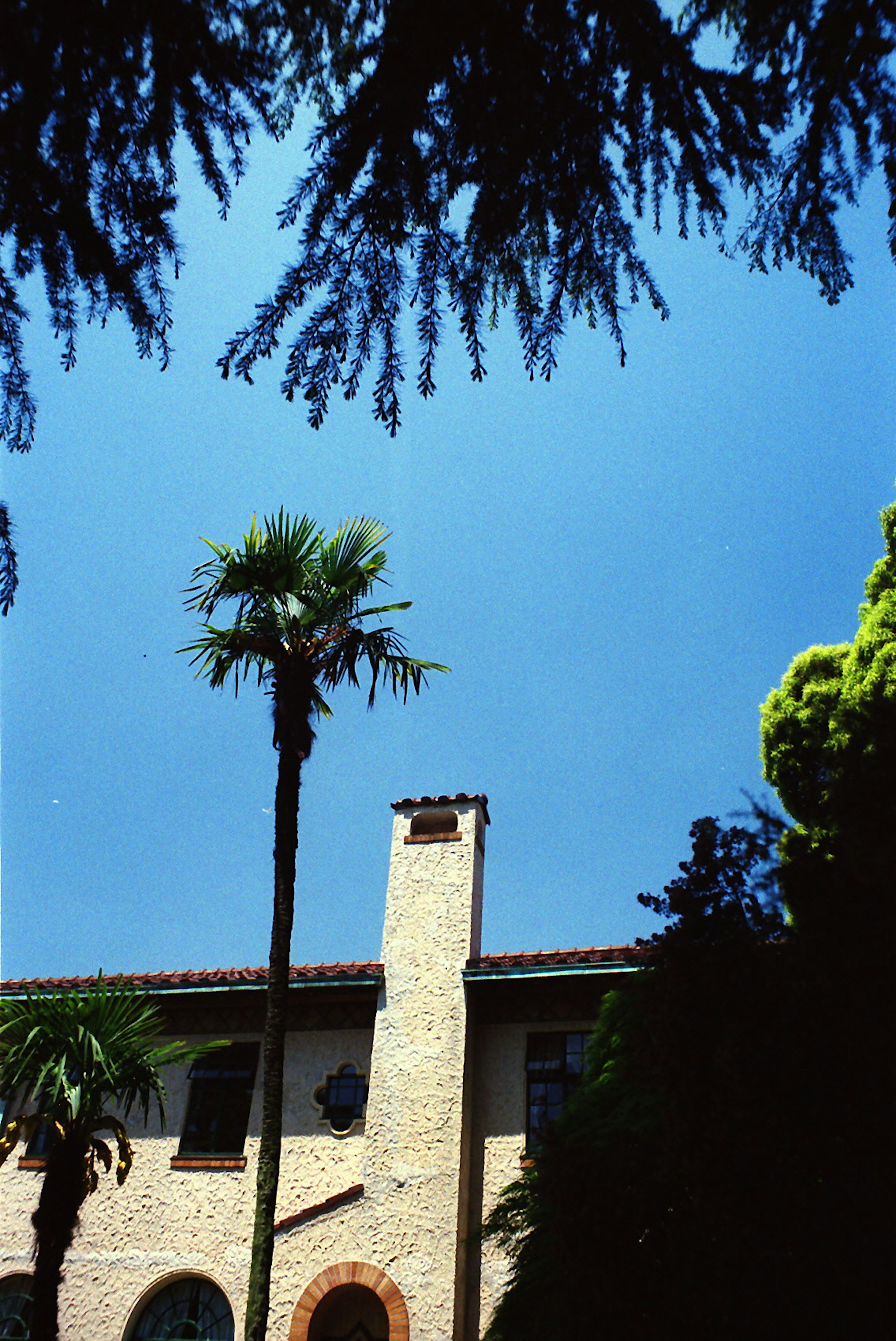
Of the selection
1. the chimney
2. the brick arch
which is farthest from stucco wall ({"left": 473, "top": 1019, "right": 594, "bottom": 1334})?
the brick arch

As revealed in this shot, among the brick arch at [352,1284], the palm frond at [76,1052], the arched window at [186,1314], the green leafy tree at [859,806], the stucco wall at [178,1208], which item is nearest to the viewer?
the green leafy tree at [859,806]

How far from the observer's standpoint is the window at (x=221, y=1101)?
14.3 m

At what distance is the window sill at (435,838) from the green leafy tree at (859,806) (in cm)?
564

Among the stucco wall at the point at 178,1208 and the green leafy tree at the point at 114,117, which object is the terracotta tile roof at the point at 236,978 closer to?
the stucco wall at the point at 178,1208

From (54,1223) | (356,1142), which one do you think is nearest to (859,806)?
(54,1223)

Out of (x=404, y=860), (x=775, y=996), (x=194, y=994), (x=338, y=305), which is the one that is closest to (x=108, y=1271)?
(x=194, y=994)

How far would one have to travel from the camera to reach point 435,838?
1587cm

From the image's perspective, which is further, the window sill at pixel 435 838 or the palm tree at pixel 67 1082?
the window sill at pixel 435 838

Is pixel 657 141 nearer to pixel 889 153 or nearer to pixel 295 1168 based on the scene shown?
pixel 889 153

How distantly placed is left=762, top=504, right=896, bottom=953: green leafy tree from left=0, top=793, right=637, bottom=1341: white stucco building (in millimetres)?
4902

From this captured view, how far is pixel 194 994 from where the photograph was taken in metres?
15.4

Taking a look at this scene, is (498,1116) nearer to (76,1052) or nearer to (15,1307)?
(76,1052)

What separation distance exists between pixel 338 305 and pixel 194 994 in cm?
1423

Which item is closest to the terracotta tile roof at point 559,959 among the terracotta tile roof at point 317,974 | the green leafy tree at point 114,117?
the terracotta tile roof at point 317,974
